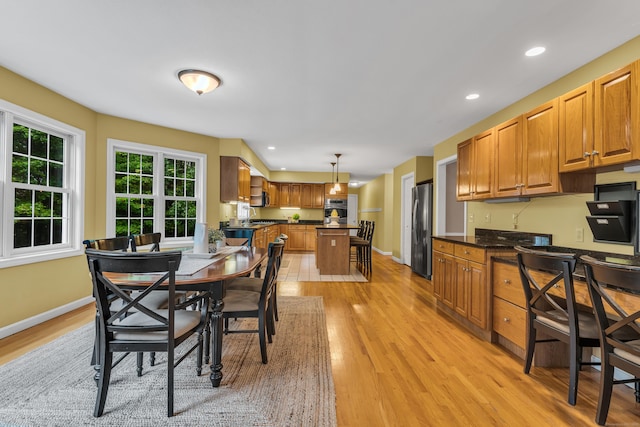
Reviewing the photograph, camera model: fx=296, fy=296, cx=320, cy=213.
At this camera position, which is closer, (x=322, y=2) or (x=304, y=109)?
(x=322, y=2)

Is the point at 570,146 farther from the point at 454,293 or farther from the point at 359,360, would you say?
the point at 359,360

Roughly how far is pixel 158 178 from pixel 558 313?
16.9 ft

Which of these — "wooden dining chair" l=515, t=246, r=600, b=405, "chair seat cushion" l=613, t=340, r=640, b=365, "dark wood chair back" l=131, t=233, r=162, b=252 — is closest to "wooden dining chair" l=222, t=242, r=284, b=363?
"dark wood chair back" l=131, t=233, r=162, b=252

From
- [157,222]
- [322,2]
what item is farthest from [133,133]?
[322,2]

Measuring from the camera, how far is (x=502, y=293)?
2.66 metres

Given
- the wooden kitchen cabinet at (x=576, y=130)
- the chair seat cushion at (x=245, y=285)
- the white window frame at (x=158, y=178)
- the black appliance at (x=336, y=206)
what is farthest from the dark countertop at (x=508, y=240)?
the black appliance at (x=336, y=206)

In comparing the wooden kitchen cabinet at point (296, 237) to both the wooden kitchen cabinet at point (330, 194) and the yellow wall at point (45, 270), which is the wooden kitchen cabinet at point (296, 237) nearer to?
the wooden kitchen cabinet at point (330, 194)

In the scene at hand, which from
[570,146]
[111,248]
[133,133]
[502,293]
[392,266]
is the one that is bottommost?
[392,266]

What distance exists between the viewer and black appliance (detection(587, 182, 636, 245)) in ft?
7.22

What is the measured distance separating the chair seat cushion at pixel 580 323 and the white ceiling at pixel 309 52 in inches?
78.9

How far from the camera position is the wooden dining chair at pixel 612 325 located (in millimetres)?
1482

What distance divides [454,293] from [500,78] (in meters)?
2.29

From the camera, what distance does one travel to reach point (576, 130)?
7.64 feet

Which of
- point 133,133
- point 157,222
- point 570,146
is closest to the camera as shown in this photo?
point 570,146
